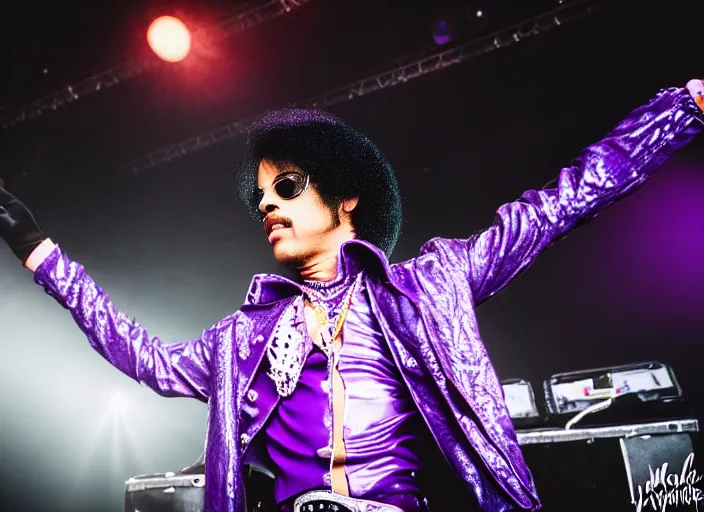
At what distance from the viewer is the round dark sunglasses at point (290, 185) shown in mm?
2246

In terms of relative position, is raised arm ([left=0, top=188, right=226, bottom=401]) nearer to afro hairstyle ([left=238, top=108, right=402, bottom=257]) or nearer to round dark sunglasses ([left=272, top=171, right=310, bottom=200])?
round dark sunglasses ([left=272, top=171, right=310, bottom=200])

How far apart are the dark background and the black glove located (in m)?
1.83

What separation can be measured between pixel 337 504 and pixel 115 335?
111 centimetres

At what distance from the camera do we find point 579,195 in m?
1.93

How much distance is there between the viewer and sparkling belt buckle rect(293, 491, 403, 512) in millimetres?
1636

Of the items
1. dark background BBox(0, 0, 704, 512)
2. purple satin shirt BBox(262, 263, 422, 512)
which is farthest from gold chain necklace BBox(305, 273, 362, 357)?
dark background BBox(0, 0, 704, 512)

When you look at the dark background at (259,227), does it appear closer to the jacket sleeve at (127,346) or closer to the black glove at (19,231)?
the black glove at (19,231)

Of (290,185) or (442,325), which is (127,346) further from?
(442,325)

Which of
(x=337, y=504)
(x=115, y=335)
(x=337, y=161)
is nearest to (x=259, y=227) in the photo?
(x=337, y=161)

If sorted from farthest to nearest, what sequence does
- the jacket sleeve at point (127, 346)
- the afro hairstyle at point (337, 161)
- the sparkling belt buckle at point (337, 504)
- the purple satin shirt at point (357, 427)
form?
1. the afro hairstyle at point (337, 161)
2. the jacket sleeve at point (127, 346)
3. the purple satin shirt at point (357, 427)
4. the sparkling belt buckle at point (337, 504)

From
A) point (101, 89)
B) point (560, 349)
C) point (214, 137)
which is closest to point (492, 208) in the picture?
point (560, 349)

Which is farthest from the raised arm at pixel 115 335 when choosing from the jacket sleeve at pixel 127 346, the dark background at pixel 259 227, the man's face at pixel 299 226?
the dark background at pixel 259 227

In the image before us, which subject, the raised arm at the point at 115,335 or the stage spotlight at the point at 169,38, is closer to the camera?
the raised arm at the point at 115,335

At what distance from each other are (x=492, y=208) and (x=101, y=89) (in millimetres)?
2964
